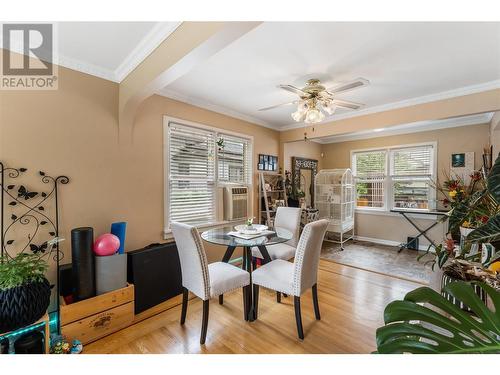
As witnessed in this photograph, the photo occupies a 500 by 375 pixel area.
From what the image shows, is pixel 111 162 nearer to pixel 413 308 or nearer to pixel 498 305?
pixel 413 308

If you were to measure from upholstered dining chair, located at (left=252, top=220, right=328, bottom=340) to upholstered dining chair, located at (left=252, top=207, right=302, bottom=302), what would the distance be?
49 centimetres

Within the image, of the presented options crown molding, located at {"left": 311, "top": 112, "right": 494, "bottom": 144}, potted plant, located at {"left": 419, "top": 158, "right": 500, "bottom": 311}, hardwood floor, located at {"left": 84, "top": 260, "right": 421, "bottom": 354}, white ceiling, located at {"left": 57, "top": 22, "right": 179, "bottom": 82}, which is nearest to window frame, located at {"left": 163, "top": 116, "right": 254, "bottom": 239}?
white ceiling, located at {"left": 57, "top": 22, "right": 179, "bottom": 82}

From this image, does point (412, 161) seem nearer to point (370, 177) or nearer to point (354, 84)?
point (370, 177)

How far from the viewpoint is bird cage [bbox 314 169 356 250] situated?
4828 mm

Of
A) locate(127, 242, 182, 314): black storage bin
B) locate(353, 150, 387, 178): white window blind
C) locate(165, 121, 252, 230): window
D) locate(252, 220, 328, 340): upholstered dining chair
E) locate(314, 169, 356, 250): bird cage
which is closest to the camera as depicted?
locate(252, 220, 328, 340): upholstered dining chair

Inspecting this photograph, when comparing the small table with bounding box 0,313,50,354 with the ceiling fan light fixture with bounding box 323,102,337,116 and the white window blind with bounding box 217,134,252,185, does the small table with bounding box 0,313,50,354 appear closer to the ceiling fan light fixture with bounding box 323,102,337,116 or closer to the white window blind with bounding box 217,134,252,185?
Answer: the white window blind with bounding box 217,134,252,185

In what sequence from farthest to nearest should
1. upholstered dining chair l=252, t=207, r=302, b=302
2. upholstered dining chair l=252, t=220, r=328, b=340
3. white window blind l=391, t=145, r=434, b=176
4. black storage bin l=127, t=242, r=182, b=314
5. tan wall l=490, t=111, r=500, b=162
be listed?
1. white window blind l=391, t=145, r=434, b=176
2. tan wall l=490, t=111, r=500, b=162
3. upholstered dining chair l=252, t=207, r=302, b=302
4. black storage bin l=127, t=242, r=182, b=314
5. upholstered dining chair l=252, t=220, r=328, b=340

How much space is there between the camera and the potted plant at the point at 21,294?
1525mm

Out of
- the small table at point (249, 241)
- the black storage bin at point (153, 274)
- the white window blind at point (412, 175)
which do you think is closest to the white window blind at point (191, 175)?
the black storage bin at point (153, 274)

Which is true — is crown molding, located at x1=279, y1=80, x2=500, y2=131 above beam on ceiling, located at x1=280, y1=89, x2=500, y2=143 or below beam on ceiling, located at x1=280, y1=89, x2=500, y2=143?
above

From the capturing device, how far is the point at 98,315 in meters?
1.99

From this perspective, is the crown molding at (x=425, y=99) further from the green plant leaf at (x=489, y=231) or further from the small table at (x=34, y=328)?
the small table at (x=34, y=328)

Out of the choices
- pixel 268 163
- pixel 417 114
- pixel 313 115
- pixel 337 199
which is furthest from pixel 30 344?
pixel 337 199
